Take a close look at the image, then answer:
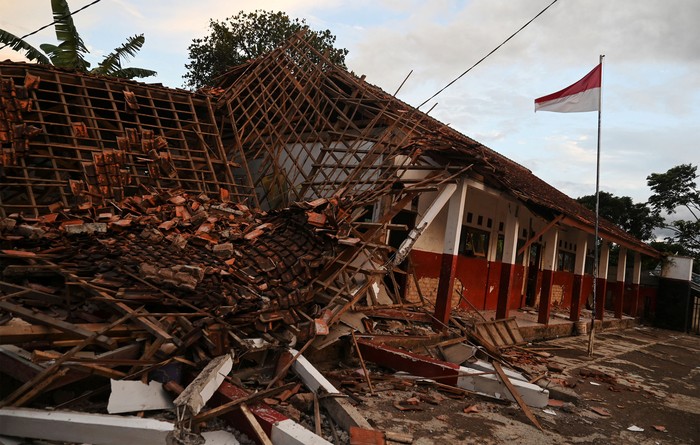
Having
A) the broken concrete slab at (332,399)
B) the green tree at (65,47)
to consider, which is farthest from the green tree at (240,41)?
the broken concrete slab at (332,399)

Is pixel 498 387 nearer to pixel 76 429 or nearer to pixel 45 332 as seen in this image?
pixel 76 429

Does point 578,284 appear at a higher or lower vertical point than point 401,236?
lower

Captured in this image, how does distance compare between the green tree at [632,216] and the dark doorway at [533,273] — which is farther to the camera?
the green tree at [632,216]

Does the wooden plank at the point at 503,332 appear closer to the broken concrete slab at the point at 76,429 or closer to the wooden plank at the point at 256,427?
the wooden plank at the point at 256,427

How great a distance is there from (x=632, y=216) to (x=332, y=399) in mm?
32643

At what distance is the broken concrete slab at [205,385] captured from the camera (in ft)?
14.1

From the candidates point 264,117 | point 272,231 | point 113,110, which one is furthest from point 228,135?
point 272,231

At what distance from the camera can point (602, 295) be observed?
60.8ft

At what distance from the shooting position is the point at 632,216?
104 feet

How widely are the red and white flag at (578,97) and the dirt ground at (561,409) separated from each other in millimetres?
6035

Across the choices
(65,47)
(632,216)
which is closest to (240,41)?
(65,47)

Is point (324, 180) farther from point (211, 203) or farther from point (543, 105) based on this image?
point (543, 105)

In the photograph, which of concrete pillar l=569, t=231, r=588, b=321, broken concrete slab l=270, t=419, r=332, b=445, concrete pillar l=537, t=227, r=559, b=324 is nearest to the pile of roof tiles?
broken concrete slab l=270, t=419, r=332, b=445

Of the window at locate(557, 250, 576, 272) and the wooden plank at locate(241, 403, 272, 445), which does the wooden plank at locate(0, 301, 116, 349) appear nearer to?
the wooden plank at locate(241, 403, 272, 445)
